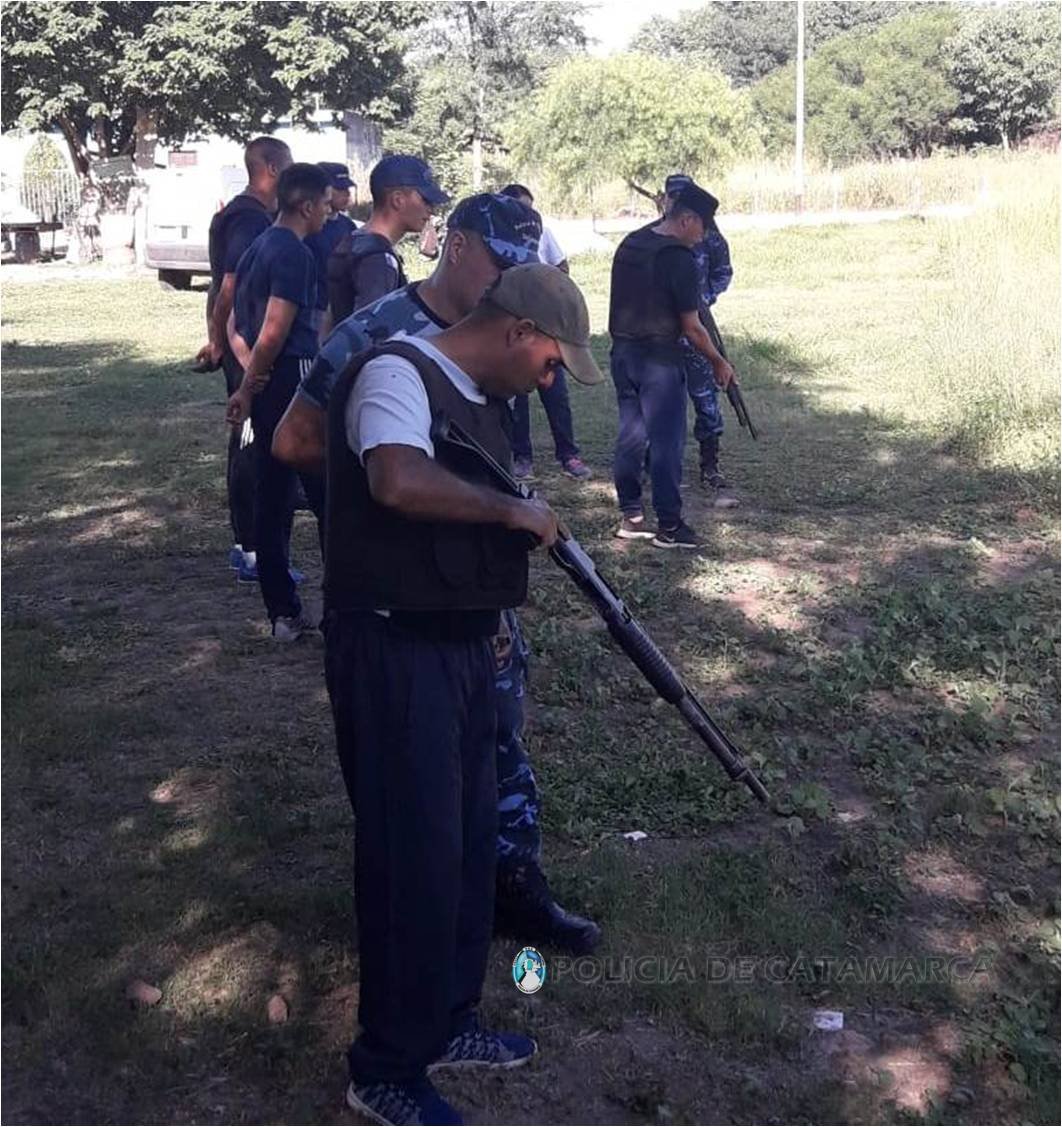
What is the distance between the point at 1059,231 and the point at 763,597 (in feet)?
38.8

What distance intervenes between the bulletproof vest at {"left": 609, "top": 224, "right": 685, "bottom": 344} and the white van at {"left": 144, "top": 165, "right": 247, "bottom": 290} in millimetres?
16438

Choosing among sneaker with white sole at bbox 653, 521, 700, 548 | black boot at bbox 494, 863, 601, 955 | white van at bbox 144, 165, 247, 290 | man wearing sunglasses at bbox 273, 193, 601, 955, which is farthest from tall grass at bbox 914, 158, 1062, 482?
white van at bbox 144, 165, 247, 290

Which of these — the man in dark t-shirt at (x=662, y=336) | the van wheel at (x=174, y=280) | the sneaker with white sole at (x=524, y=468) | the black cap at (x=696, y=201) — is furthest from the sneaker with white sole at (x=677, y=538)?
the van wheel at (x=174, y=280)

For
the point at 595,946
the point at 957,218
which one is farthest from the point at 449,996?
the point at 957,218

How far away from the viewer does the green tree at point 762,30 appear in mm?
62531

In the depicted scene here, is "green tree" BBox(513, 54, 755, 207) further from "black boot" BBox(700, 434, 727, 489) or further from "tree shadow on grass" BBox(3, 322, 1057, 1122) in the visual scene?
"tree shadow on grass" BBox(3, 322, 1057, 1122)

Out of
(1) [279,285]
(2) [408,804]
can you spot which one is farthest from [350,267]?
(2) [408,804]

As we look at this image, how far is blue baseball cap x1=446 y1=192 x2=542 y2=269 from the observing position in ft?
11.6

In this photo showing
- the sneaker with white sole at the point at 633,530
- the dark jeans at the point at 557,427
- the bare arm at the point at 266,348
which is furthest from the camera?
the dark jeans at the point at 557,427

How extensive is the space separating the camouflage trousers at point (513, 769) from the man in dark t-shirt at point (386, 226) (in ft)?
7.40

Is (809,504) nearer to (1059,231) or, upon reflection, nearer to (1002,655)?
(1002,655)

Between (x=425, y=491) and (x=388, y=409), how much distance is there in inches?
6.7

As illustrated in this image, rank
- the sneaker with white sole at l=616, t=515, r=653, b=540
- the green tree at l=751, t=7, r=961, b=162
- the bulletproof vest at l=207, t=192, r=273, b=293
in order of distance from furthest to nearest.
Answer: the green tree at l=751, t=7, r=961, b=162, the sneaker with white sole at l=616, t=515, r=653, b=540, the bulletproof vest at l=207, t=192, r=273, b=293

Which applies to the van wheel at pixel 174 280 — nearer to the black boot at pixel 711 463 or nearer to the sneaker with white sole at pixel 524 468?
the sneaker with white sole at pixel 524 468
